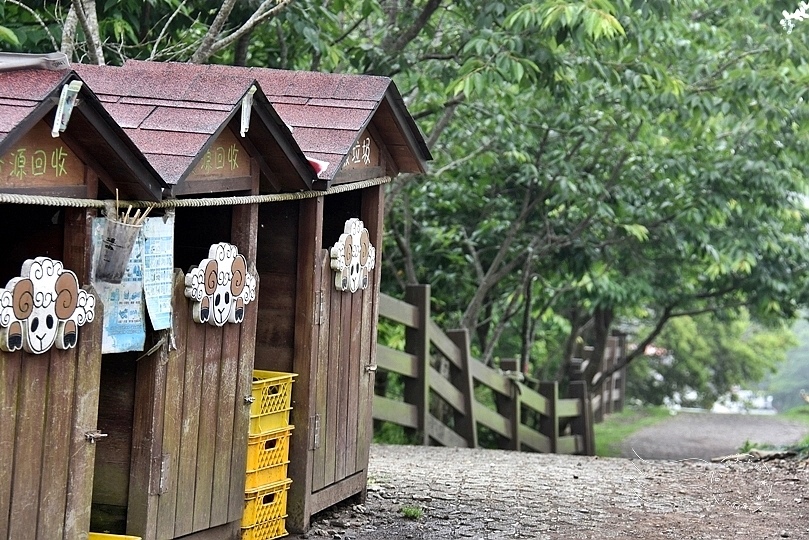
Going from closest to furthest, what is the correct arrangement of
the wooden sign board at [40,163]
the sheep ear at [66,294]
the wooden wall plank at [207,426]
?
the wooden sign board at [40,163], the sheep ear at [66,294], the wooden wall plank at [207,426]

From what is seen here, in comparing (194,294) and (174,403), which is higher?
(194,294)

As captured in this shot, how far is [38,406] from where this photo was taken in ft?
13.3

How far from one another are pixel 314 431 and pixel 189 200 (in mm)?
1673

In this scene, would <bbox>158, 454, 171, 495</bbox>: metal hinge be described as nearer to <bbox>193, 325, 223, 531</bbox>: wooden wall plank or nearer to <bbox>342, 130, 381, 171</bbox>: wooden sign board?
<bbox>193, 325, 223, 531</bbox>: wooden wall plank

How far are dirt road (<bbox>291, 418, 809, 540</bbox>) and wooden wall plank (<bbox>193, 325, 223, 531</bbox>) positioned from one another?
942mm

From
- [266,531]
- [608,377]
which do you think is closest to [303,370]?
[266,531]

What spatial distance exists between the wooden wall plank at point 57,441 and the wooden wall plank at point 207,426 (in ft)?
3.06

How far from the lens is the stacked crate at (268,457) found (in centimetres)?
561

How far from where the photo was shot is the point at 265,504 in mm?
5719

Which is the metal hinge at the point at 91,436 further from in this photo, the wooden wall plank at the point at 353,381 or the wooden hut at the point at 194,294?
the wooden wall plank at the point at 353,381

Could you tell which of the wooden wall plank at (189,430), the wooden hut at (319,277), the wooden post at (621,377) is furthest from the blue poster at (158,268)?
the wooden post at (621,377)

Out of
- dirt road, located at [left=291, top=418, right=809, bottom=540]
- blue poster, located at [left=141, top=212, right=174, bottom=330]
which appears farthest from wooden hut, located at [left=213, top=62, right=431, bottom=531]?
blue poster, located at [left=141, top=212, right=174, bottom=330]

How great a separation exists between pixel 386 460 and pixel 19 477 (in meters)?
5.23

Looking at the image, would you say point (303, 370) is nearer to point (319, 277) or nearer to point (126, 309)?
point (319, 277)
